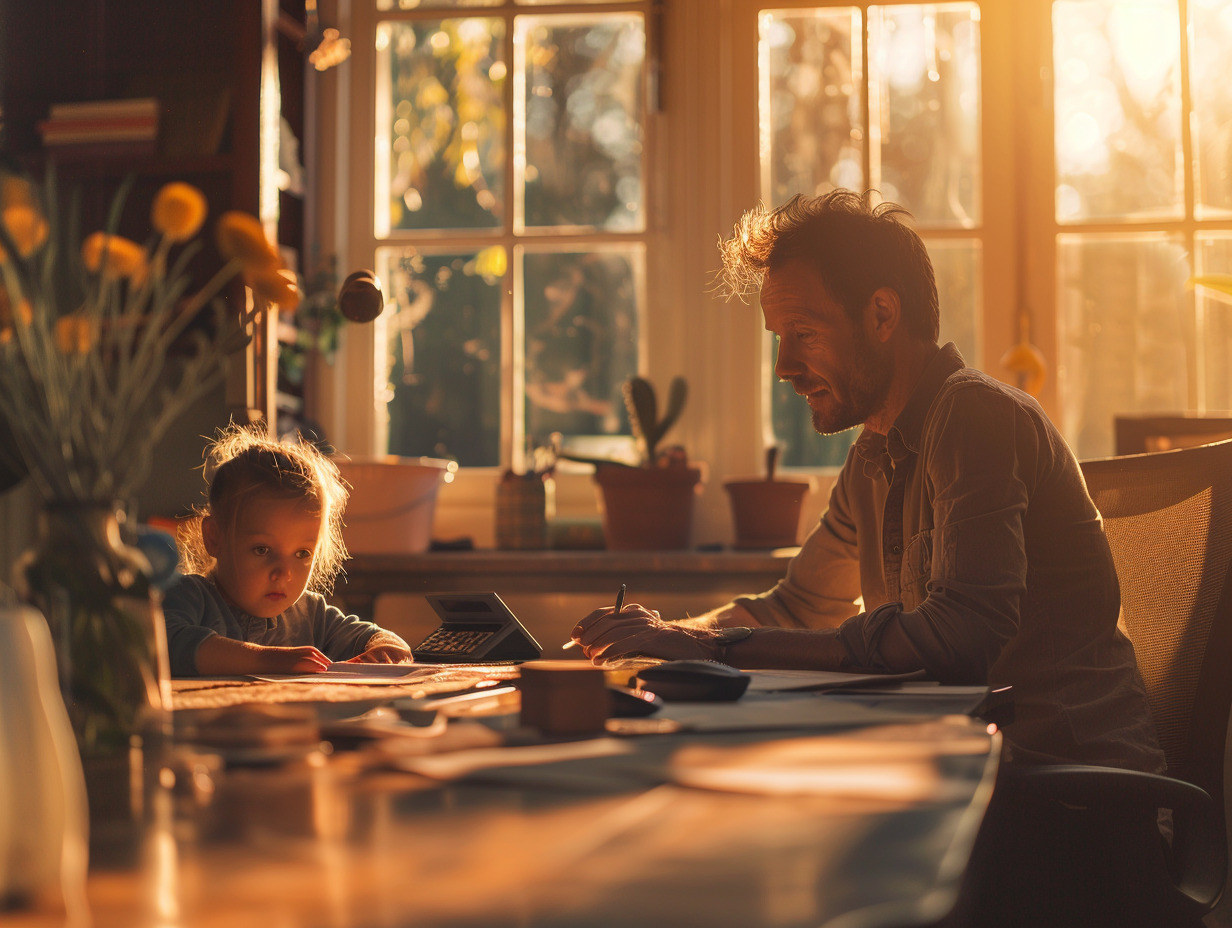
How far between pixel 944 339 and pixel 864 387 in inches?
51.3

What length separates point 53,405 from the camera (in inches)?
28.3

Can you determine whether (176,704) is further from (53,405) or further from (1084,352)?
(1084,352)

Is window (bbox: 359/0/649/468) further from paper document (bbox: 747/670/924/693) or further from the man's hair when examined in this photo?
paper document (bbox: 747/670/924/693)

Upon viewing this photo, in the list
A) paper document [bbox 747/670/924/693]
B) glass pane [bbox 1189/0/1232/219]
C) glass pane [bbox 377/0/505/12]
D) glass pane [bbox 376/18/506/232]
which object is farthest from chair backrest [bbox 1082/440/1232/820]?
glass pane [bbox 377/0/505/12]

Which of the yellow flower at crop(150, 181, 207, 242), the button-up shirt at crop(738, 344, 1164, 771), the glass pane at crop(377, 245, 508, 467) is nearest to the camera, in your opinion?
the yellow flower at crop(150, 181, 207, 242)

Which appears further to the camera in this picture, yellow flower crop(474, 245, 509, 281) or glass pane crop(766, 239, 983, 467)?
yellow flower crop(474, 245, 509, 281)

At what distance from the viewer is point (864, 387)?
1.67m

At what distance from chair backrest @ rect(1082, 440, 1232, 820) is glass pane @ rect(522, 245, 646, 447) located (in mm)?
1533

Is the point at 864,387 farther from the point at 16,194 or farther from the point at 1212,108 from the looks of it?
the point at 1212,108

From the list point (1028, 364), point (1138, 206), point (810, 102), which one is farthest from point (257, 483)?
point (1138, 206)

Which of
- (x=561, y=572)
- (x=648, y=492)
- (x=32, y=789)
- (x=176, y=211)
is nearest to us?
(x=32, y=789)

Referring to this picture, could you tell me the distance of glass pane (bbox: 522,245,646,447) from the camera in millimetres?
2936

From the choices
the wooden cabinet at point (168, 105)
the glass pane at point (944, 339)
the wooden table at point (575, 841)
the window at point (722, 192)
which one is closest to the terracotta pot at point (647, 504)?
the window at point (722, 192)

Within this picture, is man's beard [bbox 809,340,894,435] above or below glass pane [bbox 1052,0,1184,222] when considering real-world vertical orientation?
below
